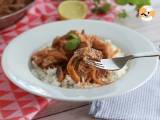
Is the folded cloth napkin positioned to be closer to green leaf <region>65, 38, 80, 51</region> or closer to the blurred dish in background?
green leaf <region>65, 38, 80, 51</region>

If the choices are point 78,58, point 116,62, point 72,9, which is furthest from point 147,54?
point 72,9

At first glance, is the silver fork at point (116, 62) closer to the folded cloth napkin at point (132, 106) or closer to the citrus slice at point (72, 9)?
the folded cloth napkin at point (132, 106)

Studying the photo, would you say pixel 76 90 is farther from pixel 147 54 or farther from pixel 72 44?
pixel 147 54

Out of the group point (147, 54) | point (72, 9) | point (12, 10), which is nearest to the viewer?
point (147, 54)

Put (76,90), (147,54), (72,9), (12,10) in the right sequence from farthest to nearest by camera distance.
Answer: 1. (72,9)
2. (12,10)
3. (147,54)
4. (76,90)

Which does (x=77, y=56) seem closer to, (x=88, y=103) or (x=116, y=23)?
(x=88, y=103)

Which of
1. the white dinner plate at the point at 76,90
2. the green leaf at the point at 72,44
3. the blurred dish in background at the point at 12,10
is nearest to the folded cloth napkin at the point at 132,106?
the white dinner plate at the point at 76,90
